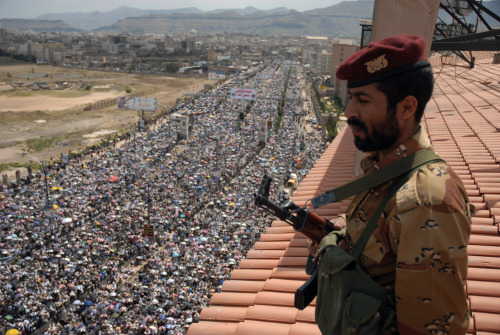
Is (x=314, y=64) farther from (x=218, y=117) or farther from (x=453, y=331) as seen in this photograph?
(x=453, y=331)

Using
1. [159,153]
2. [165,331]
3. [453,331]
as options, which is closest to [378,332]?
[453,331]

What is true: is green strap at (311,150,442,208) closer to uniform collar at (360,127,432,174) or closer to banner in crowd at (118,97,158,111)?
uniform collar at (360,127,432,174)

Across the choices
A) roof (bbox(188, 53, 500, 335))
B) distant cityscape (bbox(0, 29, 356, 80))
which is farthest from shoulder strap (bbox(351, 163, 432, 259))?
distant cityscape (bbox(0, 29, 356, 80))

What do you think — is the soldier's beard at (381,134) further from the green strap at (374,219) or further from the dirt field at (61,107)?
the dirt field at (61,107)

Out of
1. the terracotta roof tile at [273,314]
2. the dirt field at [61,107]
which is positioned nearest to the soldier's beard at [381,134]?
the terracotta roof tile at [273,314]

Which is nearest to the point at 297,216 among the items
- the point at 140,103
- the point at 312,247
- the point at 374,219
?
the point at 312,247
